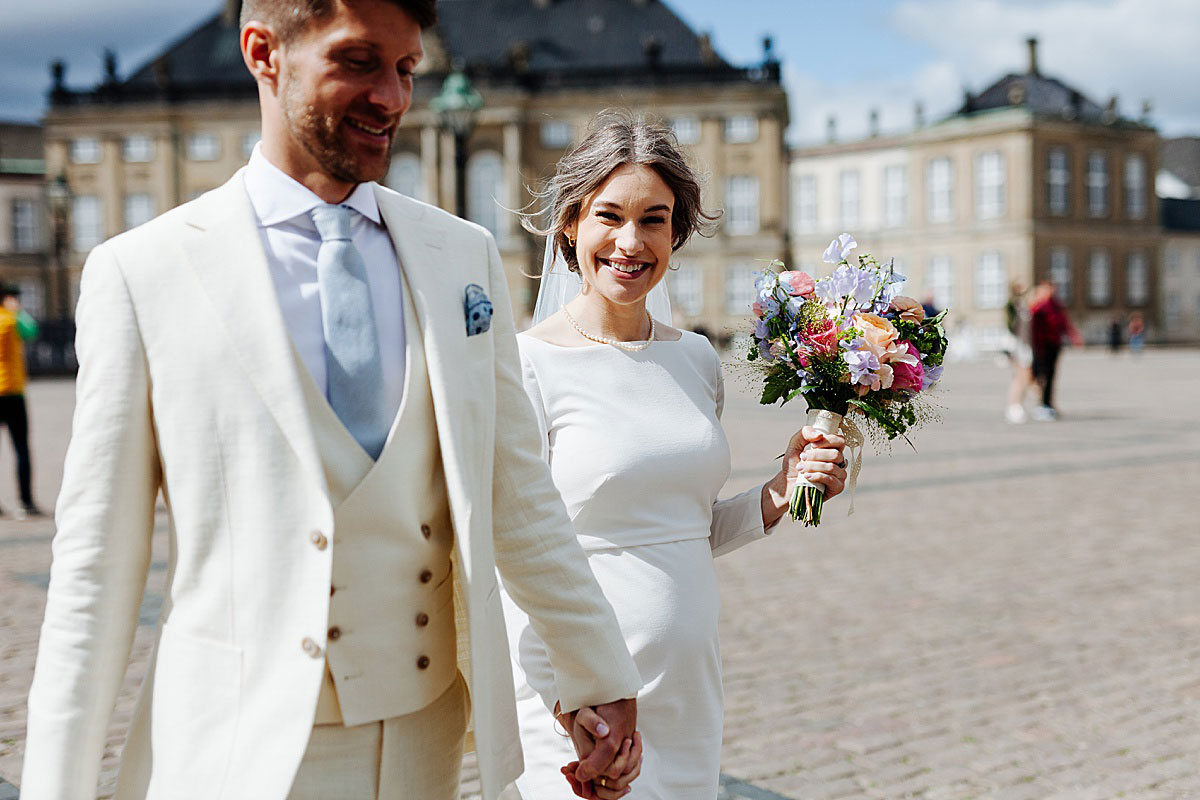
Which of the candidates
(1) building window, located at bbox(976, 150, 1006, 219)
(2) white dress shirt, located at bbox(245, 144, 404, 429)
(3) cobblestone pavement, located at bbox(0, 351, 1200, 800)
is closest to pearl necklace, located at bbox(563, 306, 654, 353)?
(3) cobblestone pavement, located at bbox(0, 351, 1200, 800)

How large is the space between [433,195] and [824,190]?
820 inches

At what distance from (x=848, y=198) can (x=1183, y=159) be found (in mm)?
A: 27438

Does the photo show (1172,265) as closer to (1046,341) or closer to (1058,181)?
(1058,181)

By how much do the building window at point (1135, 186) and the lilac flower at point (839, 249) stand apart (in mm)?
63939

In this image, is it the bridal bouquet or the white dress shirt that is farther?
the bridal bouquet

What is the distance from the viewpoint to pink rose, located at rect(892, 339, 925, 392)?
9.74 feet

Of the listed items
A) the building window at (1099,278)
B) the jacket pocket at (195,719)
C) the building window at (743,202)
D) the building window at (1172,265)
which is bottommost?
the jacket pocket at (195,719)

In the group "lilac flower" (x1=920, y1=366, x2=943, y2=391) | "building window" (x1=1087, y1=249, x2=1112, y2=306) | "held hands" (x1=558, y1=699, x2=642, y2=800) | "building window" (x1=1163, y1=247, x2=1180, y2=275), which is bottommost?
"held hands" (x1=558, y1=699, x2=642, y2=800)

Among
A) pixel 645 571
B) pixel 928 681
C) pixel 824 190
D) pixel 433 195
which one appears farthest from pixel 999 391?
pixel 824 190

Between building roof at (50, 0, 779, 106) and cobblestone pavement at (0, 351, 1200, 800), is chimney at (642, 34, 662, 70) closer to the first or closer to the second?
building roof at (50, 0, 779, 106)

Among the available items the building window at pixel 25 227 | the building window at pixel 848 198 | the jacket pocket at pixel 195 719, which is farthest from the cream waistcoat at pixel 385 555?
the building window at pixel 25 227

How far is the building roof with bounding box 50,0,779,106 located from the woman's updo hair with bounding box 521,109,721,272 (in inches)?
2081

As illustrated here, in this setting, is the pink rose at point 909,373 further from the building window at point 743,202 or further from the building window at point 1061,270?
the building window at point 1061,270

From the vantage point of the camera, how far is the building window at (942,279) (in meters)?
60.4
